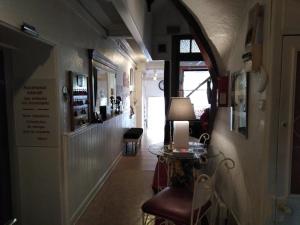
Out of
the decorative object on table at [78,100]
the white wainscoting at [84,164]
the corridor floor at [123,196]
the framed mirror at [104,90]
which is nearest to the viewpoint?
the white wainscoting at [84,164]

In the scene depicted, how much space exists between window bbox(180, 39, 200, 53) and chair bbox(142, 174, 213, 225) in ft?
10.8

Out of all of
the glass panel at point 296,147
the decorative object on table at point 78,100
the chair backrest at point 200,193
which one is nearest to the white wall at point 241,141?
the glass panel at point 296,147

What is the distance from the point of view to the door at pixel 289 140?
1240 mm

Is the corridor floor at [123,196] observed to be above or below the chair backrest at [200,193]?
below

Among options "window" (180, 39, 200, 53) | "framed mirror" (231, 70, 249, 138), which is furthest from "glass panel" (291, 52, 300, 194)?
"window" (180, 39, 200, 53)

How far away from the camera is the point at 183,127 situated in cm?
230

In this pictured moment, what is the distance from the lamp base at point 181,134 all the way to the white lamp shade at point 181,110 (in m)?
0.08

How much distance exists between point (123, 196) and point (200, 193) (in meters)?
1.81

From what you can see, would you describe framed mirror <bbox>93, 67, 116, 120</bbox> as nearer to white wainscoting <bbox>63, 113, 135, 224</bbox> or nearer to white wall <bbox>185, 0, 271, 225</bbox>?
white wainscoting <bbox>63, 113, 135, 224</bbox>

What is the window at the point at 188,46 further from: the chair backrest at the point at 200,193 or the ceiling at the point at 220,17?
the chair backrest at the point at 200,193

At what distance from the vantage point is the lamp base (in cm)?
230

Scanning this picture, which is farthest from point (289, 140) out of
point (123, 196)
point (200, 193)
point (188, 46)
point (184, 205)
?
point (188, 46)

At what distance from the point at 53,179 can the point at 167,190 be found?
108cm

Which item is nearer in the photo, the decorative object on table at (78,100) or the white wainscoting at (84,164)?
the white wainscoting at (84,164)
